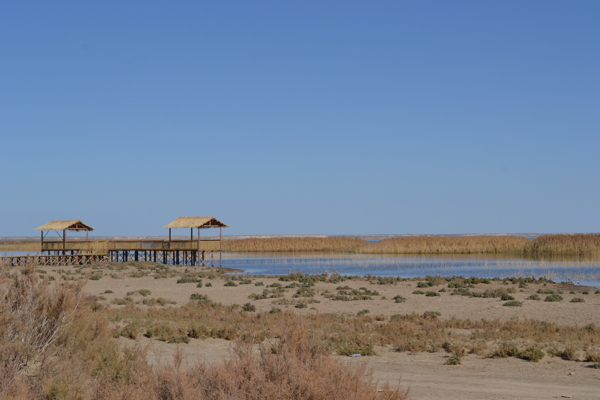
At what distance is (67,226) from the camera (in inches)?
2135

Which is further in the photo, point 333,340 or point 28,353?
point 333,340

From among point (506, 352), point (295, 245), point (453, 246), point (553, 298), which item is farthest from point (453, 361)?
point (295, 245)

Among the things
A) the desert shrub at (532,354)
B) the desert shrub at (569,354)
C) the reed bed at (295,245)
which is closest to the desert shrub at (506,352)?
the desert shrub at (532,354)

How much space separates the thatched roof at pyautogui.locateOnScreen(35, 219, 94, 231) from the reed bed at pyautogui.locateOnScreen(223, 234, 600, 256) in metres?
22.8

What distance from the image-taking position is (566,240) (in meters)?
61.9

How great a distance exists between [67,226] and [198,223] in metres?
11.9

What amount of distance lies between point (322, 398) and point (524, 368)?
777 cm

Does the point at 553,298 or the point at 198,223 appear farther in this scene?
the point at 198,223

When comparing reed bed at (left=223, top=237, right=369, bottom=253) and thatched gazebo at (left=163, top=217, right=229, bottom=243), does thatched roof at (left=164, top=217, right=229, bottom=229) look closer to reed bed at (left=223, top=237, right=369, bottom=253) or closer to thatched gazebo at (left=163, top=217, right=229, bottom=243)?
thatched gazebo at (left=163, top=217, right=229, bottom=243)

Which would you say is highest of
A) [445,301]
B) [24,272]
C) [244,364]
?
[24,272]

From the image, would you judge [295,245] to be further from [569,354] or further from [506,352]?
[569,354]

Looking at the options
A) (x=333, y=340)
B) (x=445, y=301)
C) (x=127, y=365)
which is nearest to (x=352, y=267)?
(x=445, y=301)

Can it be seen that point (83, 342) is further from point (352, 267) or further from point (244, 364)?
point (352, 267)

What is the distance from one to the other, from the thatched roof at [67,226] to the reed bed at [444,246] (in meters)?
22.8
